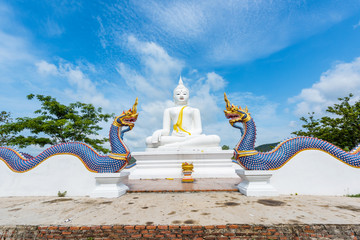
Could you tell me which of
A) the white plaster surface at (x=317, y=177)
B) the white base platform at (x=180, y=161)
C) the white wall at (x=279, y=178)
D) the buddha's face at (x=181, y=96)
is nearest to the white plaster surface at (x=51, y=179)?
the white wall at (x=279, y=178)

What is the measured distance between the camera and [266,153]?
629 cm

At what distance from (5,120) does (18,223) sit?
60.4 ft

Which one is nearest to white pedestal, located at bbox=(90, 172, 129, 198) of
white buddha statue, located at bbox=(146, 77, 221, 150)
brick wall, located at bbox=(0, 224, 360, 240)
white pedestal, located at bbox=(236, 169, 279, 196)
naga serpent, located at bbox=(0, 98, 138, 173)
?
naga serpent, located at bbox=(0, 98, 138, 173)

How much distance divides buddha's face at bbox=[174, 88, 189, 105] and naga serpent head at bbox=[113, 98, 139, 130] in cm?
728

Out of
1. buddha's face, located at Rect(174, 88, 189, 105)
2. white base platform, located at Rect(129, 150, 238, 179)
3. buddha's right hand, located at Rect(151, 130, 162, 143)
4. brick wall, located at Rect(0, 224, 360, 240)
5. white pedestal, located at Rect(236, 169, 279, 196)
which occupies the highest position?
buddha's face, located at Rect(174, 88, 189, 105)

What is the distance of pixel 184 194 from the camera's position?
5.64 meters

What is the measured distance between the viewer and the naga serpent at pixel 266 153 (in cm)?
609

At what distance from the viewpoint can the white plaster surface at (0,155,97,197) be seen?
6234 millimetres

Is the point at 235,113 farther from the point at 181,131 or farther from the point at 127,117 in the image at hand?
the point at 181,131

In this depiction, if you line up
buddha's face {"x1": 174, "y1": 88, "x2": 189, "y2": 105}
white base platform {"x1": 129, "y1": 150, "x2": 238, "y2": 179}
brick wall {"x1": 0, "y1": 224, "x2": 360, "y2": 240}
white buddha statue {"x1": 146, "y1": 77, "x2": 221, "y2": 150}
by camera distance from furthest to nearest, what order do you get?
1. buddha's face {"x1": 174, "y1": 88, "x2": 189, "y2": 105}
2. white buddha statue {"x1": 146, "y1": 77, "x2": 221, "y2": 150}
3. white base platform {"x1": 129, "y1": 150, "x2": 238, "y2": 179}
4. brick wall {"x1": 0, "y1": 224, "x2": 360, "y2": 240}

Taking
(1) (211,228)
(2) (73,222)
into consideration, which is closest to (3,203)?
(2) (73,222)

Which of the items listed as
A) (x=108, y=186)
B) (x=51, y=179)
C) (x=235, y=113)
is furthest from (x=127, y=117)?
(x=235, y=113)

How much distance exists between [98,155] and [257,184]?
5.25 metres

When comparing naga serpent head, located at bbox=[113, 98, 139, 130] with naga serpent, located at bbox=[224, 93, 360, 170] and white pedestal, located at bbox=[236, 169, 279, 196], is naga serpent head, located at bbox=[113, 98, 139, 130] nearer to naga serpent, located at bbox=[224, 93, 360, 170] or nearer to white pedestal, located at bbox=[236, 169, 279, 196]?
naga serpent, located at bbox=[224, 93, 360, 170]
